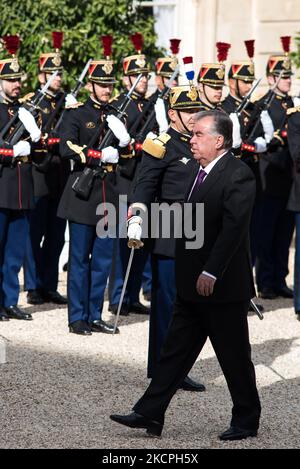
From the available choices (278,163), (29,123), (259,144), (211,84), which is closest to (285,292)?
(278,163)

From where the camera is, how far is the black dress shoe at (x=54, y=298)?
9.88 meters

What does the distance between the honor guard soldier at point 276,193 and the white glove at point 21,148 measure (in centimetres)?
218

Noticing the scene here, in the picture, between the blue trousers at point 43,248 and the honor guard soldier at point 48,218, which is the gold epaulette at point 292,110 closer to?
the honor guard soldier at point 48,218

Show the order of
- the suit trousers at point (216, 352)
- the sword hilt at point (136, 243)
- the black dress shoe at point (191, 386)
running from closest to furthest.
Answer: the suit trousers at point (216, 352), the sword hilt at point (136, 243), the black dress shoe at point (191, 386)

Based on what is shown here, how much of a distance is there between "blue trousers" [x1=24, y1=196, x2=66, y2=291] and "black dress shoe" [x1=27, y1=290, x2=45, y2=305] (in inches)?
1.5

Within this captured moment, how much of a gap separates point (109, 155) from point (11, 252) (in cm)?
107

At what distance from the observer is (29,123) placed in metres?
9.05

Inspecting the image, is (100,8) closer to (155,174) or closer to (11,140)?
(11,140)

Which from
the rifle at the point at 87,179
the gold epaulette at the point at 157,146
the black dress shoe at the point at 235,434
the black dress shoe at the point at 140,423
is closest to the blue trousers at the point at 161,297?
the gold epaulette at the point at 157,146

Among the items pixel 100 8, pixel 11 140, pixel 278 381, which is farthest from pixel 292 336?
pixel 100 8

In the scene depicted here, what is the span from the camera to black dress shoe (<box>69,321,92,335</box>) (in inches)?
344

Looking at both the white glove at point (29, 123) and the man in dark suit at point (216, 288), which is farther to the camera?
the white glove at point (29, 123)
